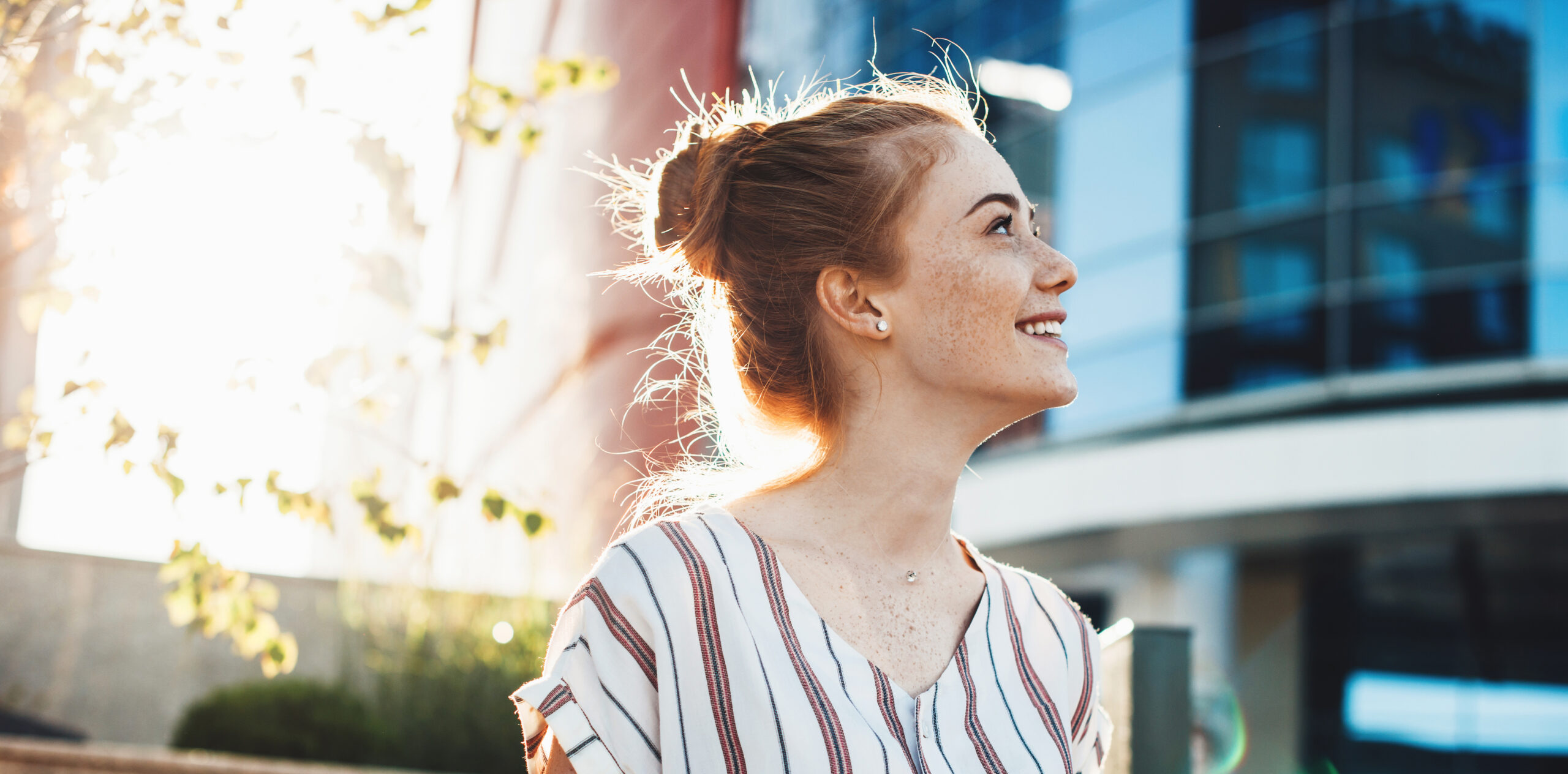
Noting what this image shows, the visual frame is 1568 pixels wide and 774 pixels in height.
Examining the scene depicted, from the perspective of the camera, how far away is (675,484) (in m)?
1.95

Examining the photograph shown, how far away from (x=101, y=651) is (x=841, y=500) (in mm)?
5429

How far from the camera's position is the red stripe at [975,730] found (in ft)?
4.92

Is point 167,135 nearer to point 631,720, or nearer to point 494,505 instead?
point 494,505

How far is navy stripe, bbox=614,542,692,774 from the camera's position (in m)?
1.42

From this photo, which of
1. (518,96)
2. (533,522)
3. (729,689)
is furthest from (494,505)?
(729,689)

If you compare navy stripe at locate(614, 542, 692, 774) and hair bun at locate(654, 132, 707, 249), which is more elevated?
hair bun at locate(654, 132, 707, 249)

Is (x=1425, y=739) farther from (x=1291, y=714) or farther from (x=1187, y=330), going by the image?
(x=1187, y=330)

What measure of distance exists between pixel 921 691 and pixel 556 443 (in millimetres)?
5149

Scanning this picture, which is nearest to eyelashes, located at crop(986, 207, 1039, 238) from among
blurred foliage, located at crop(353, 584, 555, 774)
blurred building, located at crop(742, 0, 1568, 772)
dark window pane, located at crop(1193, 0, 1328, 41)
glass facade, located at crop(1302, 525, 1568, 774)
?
blurred foliage, located at crop(353, 584, 555, 774)

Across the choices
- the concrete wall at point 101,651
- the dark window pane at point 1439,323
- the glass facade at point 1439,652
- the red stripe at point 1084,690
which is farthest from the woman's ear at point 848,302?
the glass facade at point 1439,652

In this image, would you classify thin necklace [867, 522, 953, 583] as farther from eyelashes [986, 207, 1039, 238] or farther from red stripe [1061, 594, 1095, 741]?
eyelashes [986, 207, 1039, 238]

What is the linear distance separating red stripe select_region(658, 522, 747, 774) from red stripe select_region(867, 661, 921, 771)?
0.18 meters

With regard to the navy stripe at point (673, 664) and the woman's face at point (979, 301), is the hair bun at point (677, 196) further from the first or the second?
the navy stripe at point (673, 664)

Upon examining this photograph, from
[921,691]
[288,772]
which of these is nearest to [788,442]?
[921,691]
